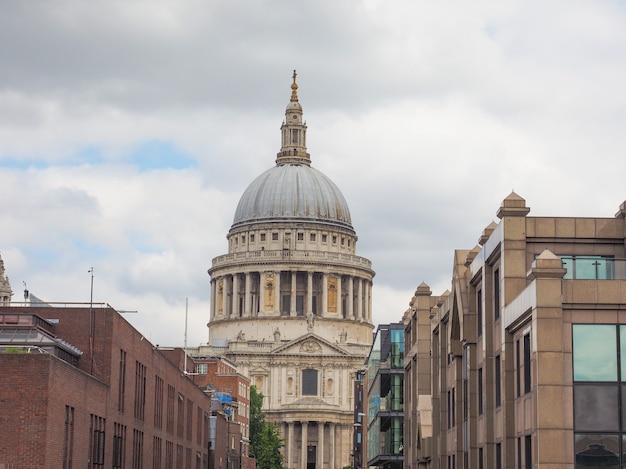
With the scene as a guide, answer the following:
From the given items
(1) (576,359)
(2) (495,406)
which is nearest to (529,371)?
(1) (576,359)

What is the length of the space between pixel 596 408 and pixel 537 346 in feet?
7.63

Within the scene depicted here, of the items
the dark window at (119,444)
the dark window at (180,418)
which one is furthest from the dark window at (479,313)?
the dark window at (180,418)

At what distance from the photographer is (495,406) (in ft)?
159

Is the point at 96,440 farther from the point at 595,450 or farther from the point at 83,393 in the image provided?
the point at 595,450

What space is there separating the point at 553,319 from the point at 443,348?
974 inches

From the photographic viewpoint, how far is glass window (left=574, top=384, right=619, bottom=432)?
39.7 m

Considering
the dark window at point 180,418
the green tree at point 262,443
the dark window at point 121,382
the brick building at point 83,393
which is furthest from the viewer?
the green tree at point 262,443

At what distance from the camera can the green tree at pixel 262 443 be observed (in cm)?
17000

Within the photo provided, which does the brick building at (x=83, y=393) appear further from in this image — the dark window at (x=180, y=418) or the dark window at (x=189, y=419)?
the dark window at (x=189, y=419)

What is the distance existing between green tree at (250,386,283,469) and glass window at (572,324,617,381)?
432 feet

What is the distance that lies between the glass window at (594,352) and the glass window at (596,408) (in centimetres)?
30

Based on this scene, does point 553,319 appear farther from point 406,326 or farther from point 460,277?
point 406,326

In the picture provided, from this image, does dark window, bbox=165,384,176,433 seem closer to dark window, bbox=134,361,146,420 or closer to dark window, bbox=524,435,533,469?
dark window, bbox=134,361,146,420

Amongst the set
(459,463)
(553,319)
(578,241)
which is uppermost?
(578,241)
